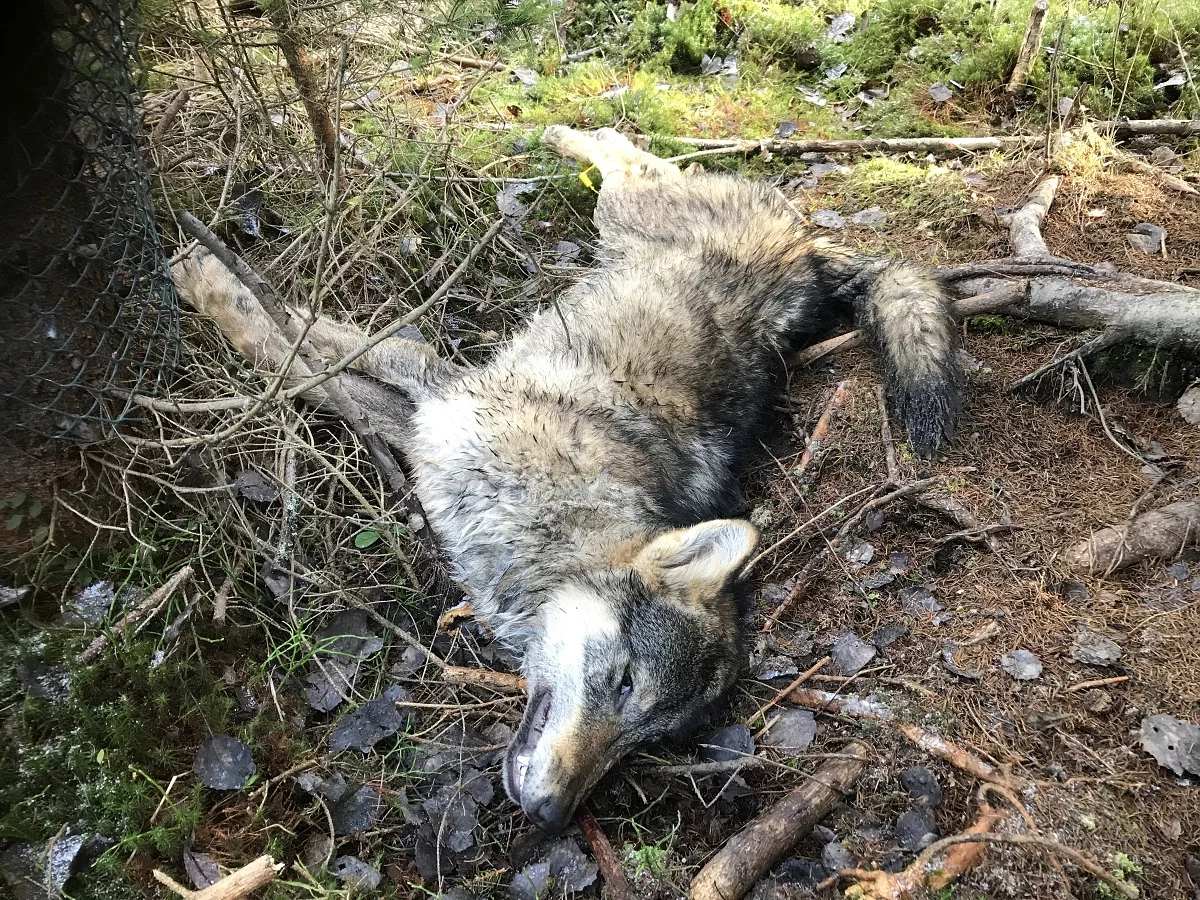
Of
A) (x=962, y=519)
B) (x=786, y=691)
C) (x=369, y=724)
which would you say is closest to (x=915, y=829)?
(x=786, y=691)

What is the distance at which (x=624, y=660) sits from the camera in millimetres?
3180

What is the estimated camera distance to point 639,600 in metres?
3.30

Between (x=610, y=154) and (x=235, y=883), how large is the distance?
4990 millimetres

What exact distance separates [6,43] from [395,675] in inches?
107

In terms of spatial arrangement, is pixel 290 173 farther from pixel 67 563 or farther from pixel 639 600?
pixel 639 600

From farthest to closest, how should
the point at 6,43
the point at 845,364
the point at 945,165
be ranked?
1. the point at 945,165
2. the point at 845,364
3. the point at 6,43

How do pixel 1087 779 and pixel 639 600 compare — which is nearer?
pixel 1087 779

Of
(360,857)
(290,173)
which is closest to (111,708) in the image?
(360,857)

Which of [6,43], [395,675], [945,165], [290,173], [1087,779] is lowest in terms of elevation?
[1087,779]

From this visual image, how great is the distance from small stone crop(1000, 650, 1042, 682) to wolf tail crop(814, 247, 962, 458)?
1.10 m

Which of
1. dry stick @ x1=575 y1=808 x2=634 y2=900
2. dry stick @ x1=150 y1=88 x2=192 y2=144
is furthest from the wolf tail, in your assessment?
dry stick @ x1=150 y1=88 x2=192 y2=144

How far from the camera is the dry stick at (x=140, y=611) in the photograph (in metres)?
2.82

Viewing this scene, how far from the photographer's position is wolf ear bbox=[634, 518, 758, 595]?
3260 millimetres

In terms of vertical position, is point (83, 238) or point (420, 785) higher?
point (83, 238)
